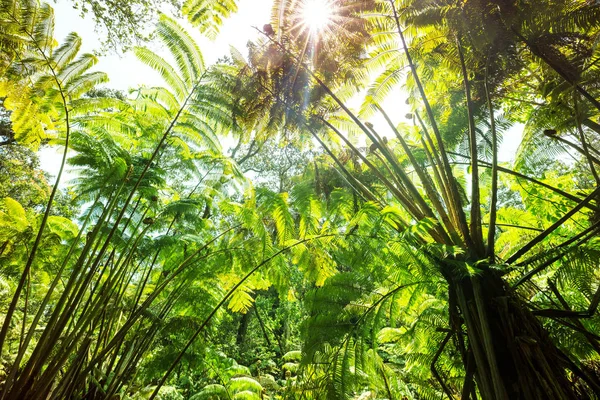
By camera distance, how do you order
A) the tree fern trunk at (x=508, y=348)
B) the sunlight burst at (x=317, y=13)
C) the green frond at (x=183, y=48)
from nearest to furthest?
the tree fern trunk at (x=508, y=348)
the sunlight burst at (x=317, y=13)
the green frond at (x=183, y=48)

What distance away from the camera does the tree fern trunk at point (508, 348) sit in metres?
1.63

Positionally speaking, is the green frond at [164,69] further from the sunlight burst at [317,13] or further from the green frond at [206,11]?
the sunlight burst at [317,13]

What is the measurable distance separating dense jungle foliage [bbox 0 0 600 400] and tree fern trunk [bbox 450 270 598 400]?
0.01 metres

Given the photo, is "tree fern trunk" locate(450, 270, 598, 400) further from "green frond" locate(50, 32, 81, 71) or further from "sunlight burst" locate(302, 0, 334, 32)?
"green frond" locate(50, 32, 81, 71)

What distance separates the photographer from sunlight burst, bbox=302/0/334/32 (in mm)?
3236

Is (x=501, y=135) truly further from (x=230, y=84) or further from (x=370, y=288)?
(x=230, y=84)

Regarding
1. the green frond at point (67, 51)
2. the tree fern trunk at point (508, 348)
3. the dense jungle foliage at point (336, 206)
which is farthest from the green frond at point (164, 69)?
the tree fern trunk at point (508, 348)

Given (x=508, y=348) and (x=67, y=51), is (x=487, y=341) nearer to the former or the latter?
(x=508, y=348)

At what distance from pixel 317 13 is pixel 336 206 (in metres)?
2.28

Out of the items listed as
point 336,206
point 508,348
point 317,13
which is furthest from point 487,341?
point 317,13

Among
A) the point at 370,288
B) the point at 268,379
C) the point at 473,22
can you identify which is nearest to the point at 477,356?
the point at 370,288

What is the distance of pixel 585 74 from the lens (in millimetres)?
2891

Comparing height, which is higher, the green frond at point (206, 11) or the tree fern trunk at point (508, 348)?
the green frond at point (206, 11)

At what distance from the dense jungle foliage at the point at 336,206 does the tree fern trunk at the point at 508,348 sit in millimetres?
14
